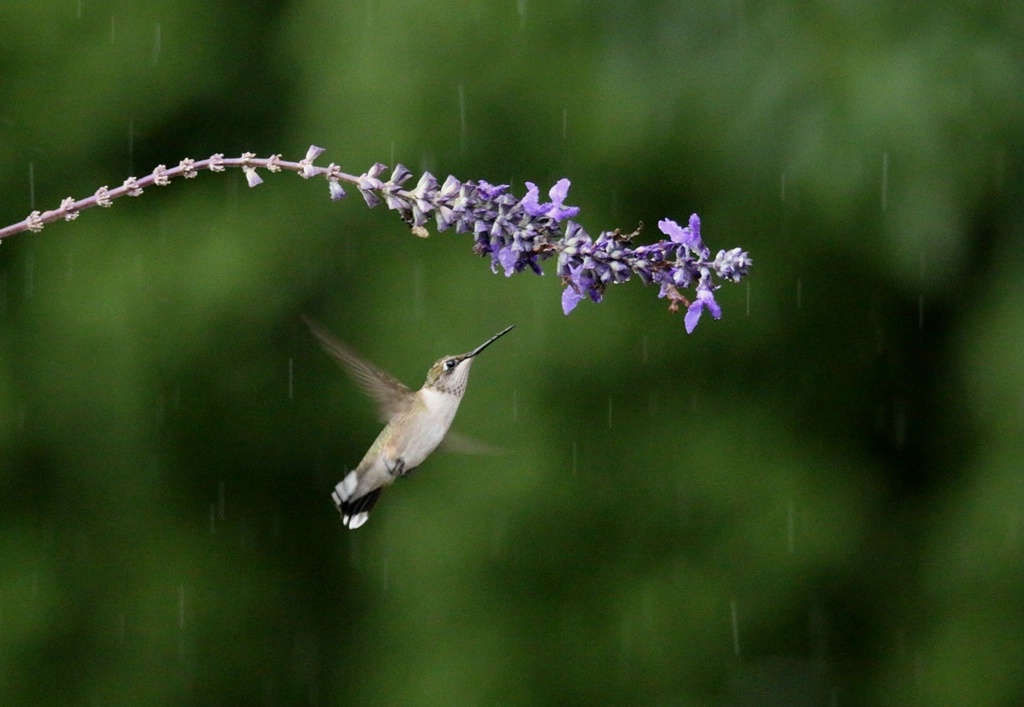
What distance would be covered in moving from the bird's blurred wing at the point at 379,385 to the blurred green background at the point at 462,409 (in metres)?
3.06

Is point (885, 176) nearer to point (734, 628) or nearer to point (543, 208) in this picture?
point (734, 628)

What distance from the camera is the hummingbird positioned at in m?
2.80

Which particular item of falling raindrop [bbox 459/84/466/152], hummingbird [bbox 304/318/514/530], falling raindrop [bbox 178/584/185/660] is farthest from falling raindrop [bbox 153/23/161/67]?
hummingbird [bbox 304/318/514/530]

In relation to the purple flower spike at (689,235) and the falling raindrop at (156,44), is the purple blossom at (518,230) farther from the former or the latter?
the falling raindrop at (156,44)

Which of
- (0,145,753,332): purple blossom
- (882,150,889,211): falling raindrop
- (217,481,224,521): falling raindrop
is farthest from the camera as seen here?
(217,481,224,521): falling raindrop

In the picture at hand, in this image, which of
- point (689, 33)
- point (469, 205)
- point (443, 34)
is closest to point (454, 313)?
point (443, 34)

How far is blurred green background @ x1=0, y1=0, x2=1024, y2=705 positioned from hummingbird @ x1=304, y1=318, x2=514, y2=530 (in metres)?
2.97

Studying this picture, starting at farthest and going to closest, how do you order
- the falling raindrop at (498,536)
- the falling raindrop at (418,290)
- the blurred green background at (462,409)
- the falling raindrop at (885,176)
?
1. the falling raindrop at (498,536)
2. the falling raindrop at (418,290)
3. the blurred green background at (462,409)
4. the falling raindrop at (885,176)

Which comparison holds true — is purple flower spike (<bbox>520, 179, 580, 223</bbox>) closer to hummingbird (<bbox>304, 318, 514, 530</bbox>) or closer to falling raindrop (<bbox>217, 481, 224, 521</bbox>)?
hummingbird (<bbox>304, 318, 514, 530</bbox>)

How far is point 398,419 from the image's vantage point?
2975mm

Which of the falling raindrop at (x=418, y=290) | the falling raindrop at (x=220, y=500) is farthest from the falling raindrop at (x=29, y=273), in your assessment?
the falling raindrop at (x=418, y=290)

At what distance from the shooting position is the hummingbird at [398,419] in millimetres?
2797

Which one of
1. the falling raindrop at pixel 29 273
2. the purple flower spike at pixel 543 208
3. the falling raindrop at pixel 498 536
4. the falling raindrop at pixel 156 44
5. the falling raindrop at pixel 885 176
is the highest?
the falling raindrop at pixel 156 44

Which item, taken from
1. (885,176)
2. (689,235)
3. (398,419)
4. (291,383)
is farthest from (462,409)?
(689,235)
